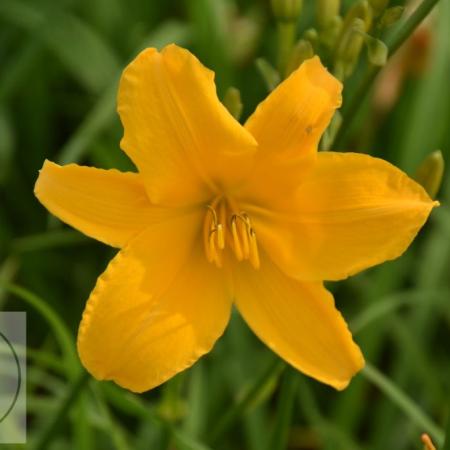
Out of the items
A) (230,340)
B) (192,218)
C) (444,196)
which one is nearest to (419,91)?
(444,196)

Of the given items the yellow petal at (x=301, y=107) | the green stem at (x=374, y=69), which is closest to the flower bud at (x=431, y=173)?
the green stem at (x=374, y=69)

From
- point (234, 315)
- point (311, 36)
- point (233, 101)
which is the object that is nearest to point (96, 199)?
point (233, 101)

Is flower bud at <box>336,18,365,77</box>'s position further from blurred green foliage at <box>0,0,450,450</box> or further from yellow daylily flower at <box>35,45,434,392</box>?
blurred green foliage at <box>0,0,450,450</box>

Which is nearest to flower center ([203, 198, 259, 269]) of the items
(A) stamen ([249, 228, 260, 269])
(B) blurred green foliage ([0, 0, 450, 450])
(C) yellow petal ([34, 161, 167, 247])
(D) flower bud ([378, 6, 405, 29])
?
(A) stamen ([249, 228, 260, 269])

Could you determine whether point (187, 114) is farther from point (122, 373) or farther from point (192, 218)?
point (122, 373)

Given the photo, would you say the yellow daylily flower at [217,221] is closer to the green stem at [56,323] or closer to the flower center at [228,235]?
the flower center at [228,235]

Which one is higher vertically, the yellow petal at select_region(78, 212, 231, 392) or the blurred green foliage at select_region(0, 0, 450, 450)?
the yellow petal at select_region(78, 212, 231, 392)
